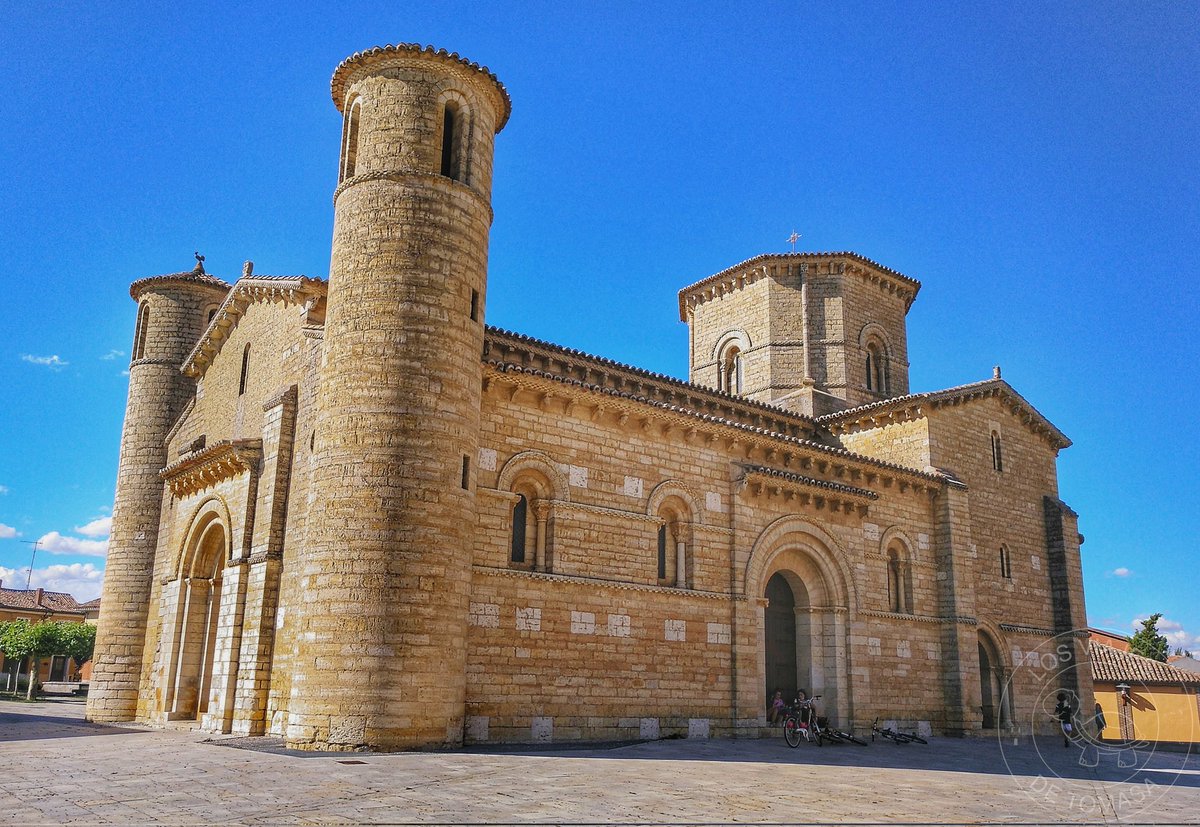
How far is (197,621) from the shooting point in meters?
20.5

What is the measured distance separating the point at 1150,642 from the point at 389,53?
4776cm

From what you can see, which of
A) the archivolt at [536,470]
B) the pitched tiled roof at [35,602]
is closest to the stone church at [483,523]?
the archivolt at [536,470]

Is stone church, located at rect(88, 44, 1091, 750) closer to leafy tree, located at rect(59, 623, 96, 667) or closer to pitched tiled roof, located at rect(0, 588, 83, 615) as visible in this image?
leafy tree, located at rect(59, 623, 96, 667)

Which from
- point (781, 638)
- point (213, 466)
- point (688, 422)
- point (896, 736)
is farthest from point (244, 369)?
point (896, 736)

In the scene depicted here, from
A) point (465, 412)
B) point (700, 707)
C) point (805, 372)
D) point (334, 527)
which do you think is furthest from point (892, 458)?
point (334, 527)

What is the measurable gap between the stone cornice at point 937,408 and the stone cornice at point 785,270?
511 centimetres

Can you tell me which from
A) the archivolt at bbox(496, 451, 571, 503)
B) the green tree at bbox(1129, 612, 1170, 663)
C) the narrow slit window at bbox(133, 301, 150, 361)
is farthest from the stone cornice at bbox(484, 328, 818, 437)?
the green tree at bbox(1129, 612, 1170, 663)

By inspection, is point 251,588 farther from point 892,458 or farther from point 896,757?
point 892,458

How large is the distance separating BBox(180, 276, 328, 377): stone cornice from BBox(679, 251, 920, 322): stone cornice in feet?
49.6

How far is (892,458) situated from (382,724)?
53.8 ft

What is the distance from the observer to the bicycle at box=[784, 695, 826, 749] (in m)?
17.5

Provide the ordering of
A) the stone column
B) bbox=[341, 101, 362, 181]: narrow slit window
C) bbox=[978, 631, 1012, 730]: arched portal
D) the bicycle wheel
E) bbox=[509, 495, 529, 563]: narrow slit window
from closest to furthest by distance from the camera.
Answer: bbox=[509, 495, 529, 563]: narrow slit window → bbox=[341, 101, 362, 181]: narrow slit window → the bicycle wheel → the stone column → bbox=[978, 631, 1012, 730]: arched portal

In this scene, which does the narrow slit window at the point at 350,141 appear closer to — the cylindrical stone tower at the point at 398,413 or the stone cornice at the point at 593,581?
the cylindrical stone tower at the point at 398,413

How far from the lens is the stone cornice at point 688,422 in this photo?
55.9ft
